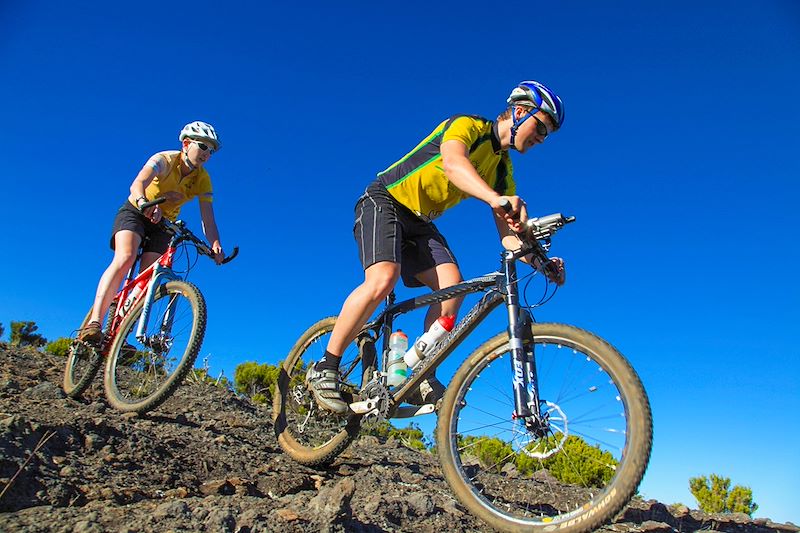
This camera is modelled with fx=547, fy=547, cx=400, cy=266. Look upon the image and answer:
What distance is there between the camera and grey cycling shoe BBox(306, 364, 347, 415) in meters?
3.72

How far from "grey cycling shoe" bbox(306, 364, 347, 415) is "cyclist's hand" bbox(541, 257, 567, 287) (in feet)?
5.24

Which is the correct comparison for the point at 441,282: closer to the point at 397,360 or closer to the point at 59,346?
the point at 397,360

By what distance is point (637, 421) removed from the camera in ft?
7.80

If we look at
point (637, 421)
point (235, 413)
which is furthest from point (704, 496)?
point (637, 421)

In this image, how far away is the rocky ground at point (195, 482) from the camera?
7.06 ft

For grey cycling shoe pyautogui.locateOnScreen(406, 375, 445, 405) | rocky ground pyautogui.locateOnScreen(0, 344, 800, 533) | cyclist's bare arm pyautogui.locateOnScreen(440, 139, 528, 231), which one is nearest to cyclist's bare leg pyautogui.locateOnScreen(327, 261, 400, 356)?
grey cycling shoe pyautogui.locateOnScreen(406, 375, 445, 405)

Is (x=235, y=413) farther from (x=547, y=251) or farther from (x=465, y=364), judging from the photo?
(x=547, y=251)

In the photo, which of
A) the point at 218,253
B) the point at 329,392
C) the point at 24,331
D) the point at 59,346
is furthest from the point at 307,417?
the point at 24,331

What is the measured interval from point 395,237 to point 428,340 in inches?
29.3

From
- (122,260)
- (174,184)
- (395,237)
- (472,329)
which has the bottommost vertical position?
(472,329)

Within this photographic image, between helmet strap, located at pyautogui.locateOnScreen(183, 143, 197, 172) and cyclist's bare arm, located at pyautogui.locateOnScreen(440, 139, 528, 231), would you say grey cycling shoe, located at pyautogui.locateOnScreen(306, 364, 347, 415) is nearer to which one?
cyclist's bare arm, located at pyautogui.locateOnScreen(440, 139, 528, 231)

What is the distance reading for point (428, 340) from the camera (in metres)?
3.57

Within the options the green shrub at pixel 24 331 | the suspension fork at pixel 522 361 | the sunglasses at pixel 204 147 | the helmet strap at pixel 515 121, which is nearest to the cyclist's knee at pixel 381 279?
the suspension fork at pixel 522 361

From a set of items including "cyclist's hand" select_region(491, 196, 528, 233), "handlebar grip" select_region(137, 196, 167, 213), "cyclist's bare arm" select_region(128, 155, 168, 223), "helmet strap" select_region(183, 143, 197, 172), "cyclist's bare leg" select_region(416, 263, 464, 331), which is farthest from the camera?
"helmet strap" select_region(183, 143, 197, 172)
